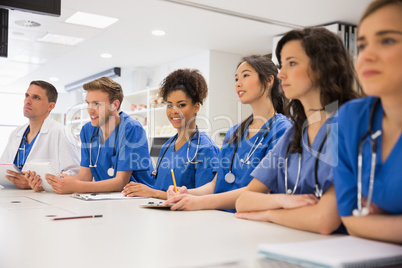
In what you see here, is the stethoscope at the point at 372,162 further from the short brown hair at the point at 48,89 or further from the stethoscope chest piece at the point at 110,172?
the short brown hair at the point at 48,89

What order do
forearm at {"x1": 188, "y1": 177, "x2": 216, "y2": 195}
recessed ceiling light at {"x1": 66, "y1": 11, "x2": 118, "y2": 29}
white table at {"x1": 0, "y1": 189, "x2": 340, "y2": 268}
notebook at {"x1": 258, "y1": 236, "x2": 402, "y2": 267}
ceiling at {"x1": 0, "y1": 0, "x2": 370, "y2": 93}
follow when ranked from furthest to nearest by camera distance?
recessed ceiling light at {"x1": 66, "y1": 11, "x2": 118, "y2": 29} < ceiling at {"x1": 0, "y1": 0, "x2": 370, "y2": 93} < forearm at {"x1": 188, "y1": 177, "x2": 216, "y2": 195} < white table at {"x1": 0, "y1": 189, "x2": 340, "y2": 268} < notebook at {"x1": 258, "y1": 236, "x2": 402, "y2": 267}

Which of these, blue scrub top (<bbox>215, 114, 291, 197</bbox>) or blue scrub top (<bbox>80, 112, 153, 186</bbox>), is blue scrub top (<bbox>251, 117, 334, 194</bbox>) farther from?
blue scrub top (<bbox>80, 112, 153, 186</bbox>)

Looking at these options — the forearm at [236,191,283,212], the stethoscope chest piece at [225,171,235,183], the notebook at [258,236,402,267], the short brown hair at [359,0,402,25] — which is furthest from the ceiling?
the notebook at [258,236,402,267]

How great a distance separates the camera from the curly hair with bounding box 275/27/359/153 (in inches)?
58.2

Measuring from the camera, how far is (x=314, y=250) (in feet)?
2.88

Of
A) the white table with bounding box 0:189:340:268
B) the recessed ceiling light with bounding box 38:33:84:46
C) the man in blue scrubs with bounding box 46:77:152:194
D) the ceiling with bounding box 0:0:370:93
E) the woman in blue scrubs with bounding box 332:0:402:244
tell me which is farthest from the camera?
the recessed ceiling light with bounding box 38:33:84:46

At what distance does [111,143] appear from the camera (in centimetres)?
274

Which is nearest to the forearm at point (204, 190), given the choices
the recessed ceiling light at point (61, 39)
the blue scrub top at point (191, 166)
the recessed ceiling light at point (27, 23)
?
the blue scrub top at point (191, 166)

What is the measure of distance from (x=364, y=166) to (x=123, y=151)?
5.85 ft

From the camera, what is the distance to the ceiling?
445 centimetres

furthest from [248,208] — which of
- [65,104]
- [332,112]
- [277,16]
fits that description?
[65,104]

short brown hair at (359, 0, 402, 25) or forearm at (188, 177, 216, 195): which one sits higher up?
short brown hair at (359, 0, 402, 25)

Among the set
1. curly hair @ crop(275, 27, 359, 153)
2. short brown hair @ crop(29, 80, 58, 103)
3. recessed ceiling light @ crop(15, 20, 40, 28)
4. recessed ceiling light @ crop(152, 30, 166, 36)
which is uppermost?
recessed ceiling light @ crop(152, 30, 166, 36)

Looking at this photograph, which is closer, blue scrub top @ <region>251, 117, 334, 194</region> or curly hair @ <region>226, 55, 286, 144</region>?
blue scrub top @ <region>251, 117, 334, 194</region>
